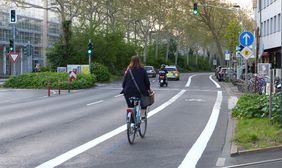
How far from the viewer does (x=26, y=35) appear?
82562 millimetres

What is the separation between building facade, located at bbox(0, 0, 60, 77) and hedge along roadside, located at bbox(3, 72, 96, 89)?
31761 millimetres

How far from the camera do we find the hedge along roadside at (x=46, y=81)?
37094 millimetres

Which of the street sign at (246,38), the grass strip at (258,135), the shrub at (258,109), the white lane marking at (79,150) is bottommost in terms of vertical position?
the white lane marking at (79,150)

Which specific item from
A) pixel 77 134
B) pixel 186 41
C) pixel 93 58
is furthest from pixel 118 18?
pixel 77 134

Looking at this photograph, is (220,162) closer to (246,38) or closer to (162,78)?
(246,38)

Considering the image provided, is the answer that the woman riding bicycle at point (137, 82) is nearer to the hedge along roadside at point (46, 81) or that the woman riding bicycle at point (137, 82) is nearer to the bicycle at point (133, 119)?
the bicycle at point (133, 119)

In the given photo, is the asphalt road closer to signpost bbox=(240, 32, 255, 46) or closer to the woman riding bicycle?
the woman riding bicycle

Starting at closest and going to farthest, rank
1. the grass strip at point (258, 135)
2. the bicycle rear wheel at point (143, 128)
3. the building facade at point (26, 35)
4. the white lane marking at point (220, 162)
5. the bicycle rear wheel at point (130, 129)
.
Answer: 1. the white lane marking at point (220, 162)
2. the grass strip at point (258, 135)
3. the bicycle rear wheel at point (130, 129)
4. the bicycle rear wheel at point (143, 128)
5. the building facade at point (26, 35)

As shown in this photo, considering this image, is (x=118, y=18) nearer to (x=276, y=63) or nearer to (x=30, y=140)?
(x=276, y=63)

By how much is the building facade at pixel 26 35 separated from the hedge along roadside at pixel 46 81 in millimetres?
31761

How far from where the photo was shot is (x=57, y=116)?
17031 millimetres

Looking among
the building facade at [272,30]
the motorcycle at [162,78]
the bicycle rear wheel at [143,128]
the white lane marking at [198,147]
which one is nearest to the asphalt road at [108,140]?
the white lane marking at [198,147]

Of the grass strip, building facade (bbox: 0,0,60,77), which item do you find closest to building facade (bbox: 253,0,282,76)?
building facade (bbox: 0,0,60,77)

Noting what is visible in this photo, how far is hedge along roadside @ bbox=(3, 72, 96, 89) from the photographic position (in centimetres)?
3709
